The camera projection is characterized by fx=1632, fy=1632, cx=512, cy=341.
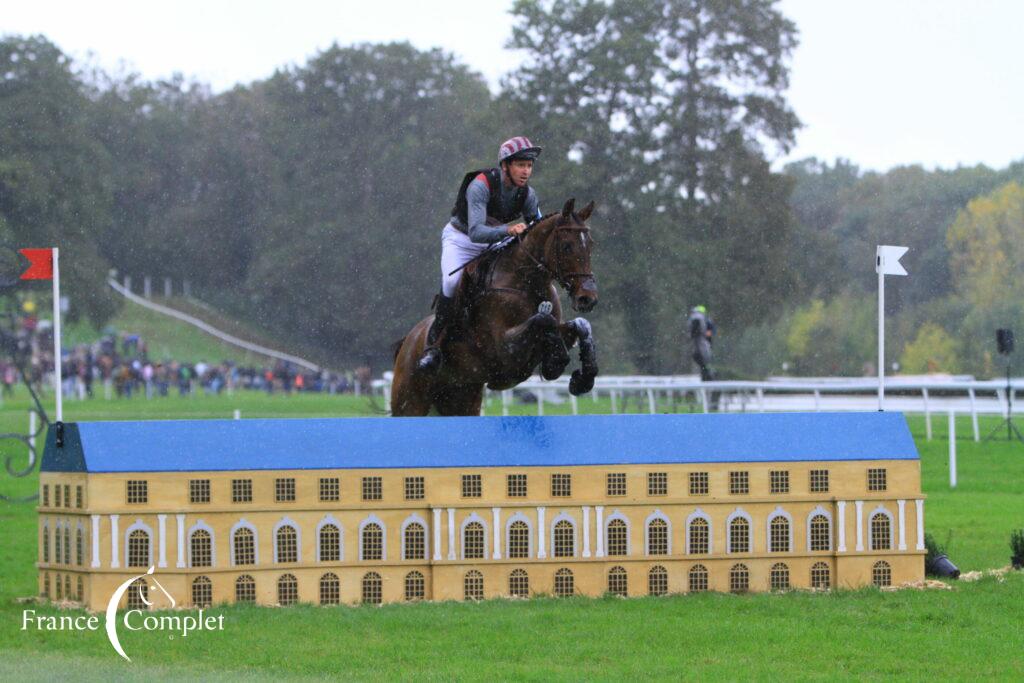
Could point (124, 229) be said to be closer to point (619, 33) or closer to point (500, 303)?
point (619, 33)

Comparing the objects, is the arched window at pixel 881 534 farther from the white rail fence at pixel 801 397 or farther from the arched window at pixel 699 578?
the white rail fence at pixel 801 397

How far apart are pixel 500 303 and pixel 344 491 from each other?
1.75m

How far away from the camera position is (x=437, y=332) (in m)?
10.2

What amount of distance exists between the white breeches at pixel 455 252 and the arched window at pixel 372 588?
7.19 ft

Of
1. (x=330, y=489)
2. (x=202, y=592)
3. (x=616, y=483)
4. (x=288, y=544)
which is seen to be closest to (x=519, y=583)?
(x=616, y=483)

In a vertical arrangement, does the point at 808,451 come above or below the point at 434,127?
below

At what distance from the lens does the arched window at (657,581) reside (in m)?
8.79

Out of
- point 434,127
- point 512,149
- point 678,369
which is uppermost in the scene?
point 434,127

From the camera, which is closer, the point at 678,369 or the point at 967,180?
the point at 967,180

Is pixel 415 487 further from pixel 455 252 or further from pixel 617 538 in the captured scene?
pixel 455 252

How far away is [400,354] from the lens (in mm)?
11125

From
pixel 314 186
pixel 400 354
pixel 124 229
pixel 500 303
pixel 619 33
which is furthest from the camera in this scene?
pixel 124 229

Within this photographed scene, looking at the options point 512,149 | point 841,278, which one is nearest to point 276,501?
point 512,149

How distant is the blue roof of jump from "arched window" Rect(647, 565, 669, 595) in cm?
59
